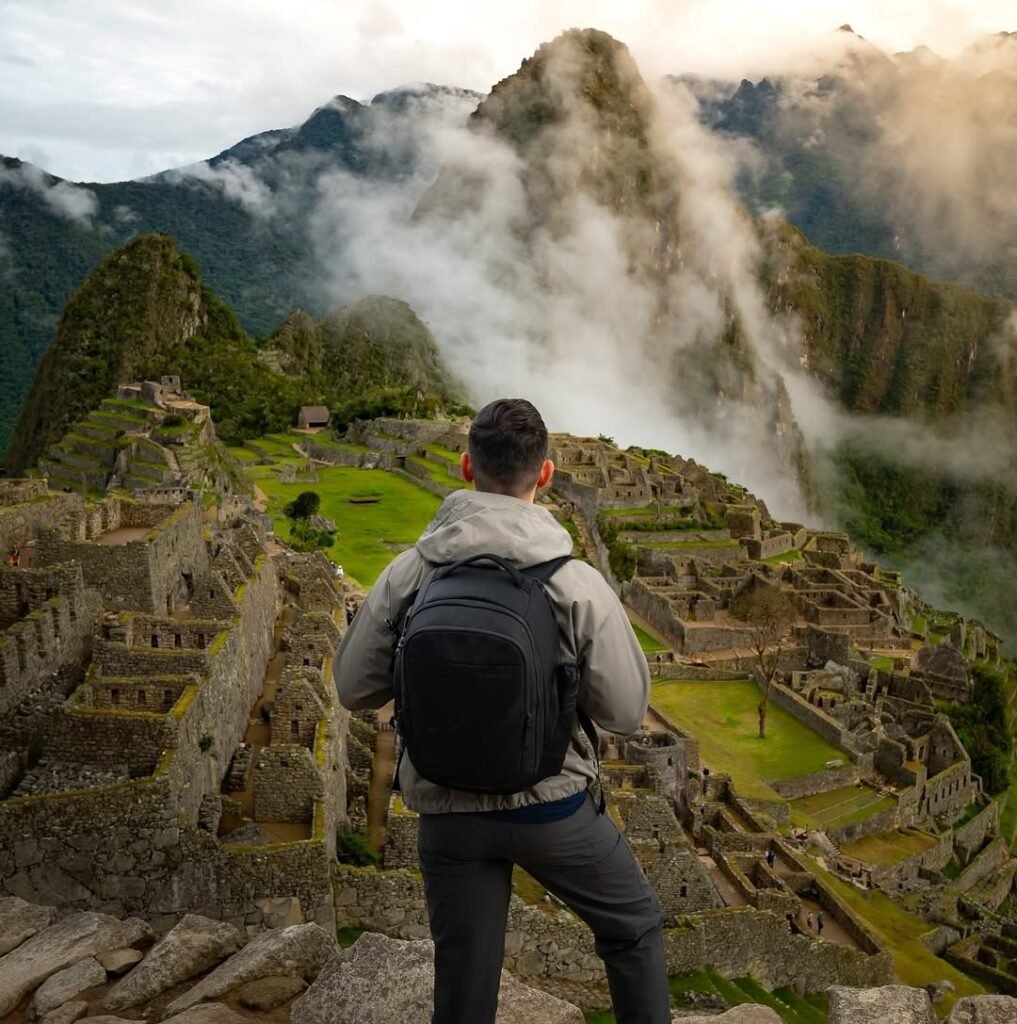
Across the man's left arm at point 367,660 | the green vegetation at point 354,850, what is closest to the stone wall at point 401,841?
the green vegetation at point 354,850

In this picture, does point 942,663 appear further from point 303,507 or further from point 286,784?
point 286,784

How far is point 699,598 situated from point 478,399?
79.5m

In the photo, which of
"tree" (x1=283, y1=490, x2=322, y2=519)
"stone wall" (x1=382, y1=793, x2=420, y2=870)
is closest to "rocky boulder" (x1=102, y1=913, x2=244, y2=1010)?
"stone wall" (x1=382, y1=793, x2=420, y2=870)

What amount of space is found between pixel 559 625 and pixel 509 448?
74 centimetres

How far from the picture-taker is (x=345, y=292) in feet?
431

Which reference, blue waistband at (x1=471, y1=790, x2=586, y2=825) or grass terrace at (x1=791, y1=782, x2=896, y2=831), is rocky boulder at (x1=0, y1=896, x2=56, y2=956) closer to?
blue waistband at (x1=471, y1=790, x2=586, y2=825)

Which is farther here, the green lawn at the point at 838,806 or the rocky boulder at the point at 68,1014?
the green lawn at the point at 838,806

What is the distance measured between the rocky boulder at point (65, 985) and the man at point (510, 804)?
241 cm

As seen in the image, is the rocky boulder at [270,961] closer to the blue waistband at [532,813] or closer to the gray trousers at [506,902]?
the gray trousers at [506,902]

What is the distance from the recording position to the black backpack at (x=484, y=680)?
10.8ft

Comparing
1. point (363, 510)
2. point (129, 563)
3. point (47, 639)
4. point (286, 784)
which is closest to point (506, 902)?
point (286, 784)

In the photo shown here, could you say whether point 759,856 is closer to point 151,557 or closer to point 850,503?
point 151,557

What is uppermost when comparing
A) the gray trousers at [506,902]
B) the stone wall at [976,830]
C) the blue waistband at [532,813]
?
the blue waistband at [532,813]

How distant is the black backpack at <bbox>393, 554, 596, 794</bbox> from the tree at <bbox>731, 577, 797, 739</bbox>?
86.8ft
